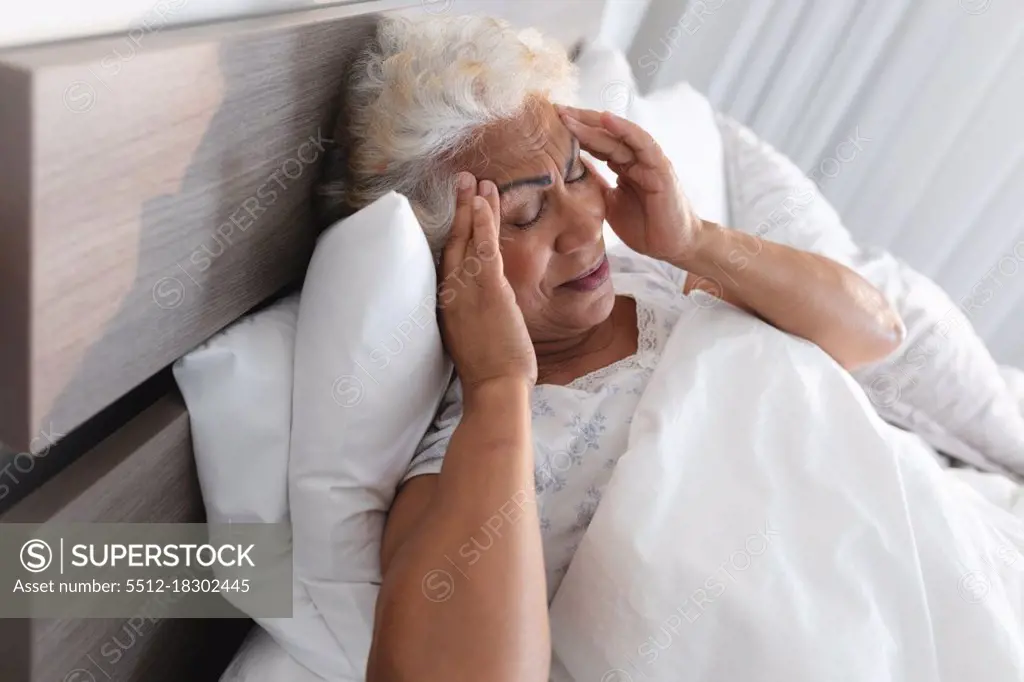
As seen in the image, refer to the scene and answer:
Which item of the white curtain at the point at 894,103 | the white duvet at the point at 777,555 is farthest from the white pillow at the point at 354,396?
the white curtain at the point at 894,103

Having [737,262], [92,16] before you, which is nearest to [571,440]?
[737,262]

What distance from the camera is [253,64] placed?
0.73 metres

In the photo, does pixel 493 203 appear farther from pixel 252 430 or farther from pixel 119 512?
pixel 119 512

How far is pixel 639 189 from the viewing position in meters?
1.19

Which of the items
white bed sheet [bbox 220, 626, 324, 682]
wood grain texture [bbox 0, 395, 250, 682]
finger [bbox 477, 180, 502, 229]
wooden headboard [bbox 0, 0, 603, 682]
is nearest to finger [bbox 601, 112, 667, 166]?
finger [bbox 477, 180, 502, 229]

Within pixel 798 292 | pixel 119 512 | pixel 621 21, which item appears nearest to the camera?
pixel 119 512

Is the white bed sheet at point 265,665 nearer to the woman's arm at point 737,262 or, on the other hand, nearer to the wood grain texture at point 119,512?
the wood grain texture at point 119,512

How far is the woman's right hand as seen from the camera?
0.90m

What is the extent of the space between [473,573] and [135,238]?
430 mm

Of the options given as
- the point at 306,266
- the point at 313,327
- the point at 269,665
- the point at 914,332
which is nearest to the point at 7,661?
the point at 269,665

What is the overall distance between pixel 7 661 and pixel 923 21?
87.3 inches

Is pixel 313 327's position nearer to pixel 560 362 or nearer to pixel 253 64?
pixel 253 64

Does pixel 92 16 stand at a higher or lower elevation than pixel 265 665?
higher

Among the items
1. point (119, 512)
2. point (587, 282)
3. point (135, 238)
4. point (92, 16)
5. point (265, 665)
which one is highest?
point (92, 16)
